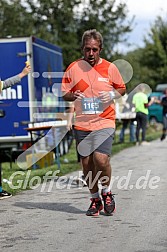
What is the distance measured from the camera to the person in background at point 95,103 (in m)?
9.22

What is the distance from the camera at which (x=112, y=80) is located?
9.27 meters

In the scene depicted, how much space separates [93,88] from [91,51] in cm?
44

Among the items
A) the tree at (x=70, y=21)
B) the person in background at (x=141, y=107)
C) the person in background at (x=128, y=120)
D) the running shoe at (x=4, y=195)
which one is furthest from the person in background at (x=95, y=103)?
the tree at (x=70, y=21)

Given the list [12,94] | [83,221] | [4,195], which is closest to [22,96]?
[12,94]

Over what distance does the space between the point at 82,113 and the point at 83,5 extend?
32.0 meters

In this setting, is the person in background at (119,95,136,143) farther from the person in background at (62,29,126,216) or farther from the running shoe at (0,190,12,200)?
the person in background at (62,29,126,216)

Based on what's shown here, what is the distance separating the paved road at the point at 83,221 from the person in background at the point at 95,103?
0.50 m

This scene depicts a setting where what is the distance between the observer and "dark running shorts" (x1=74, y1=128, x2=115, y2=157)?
9.28 metres

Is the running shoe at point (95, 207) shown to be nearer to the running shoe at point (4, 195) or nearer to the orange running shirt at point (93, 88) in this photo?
the orange running shirt at point (93, 88)

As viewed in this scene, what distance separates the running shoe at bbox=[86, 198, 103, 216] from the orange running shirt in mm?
880

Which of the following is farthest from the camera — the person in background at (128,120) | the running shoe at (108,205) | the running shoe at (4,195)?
the person in background at (128,120)

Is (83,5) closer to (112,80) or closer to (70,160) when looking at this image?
(70,160)

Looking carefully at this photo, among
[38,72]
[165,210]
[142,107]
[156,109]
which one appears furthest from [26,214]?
[156,109]

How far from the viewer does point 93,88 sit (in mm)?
9234
